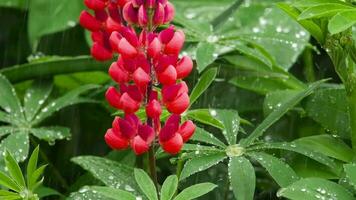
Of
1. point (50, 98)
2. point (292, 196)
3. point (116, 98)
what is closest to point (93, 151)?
point (50, 98)

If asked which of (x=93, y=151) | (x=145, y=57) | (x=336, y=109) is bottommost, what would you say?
(x=93, y=151)

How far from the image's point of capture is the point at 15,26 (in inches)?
124

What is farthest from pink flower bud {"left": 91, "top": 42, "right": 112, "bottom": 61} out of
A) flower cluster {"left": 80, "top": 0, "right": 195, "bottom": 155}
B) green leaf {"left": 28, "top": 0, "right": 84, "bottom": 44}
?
green leaf {"left": 28, "top": 0, "right": 84, "bottom": 44}

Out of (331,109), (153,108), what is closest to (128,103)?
(153,108)

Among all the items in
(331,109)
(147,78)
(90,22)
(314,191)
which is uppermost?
(90,22)

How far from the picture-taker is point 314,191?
1.51 metres

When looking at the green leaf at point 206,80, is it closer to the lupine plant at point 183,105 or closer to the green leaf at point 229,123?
the lupine plant at point 183,105

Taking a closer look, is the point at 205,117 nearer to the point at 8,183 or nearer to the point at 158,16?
the point at 158,16

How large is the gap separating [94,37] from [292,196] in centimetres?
61

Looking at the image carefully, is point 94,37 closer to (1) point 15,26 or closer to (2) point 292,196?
(2) point 292,196

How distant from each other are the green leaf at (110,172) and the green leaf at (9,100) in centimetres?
47

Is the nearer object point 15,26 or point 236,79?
point 236,79

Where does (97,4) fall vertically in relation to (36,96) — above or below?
above

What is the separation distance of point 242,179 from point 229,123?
0.26 metres
